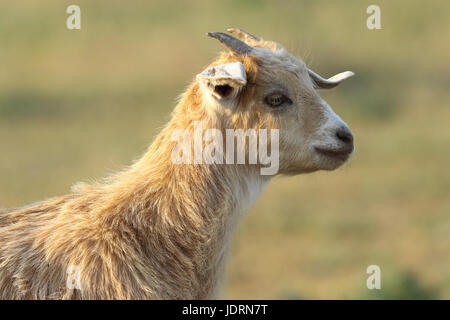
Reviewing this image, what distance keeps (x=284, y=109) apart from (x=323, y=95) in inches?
856

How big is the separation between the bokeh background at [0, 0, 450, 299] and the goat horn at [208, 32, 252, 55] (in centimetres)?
935

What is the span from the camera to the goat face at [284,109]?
9336mm

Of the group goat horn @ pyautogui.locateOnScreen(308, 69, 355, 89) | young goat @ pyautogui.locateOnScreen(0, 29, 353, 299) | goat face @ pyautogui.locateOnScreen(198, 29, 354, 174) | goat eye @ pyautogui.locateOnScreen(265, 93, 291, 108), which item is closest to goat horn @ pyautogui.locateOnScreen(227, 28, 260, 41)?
young goat @ pyautogui.locateOnScreen(0, 29, 353, 299)

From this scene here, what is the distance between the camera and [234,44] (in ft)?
31.0

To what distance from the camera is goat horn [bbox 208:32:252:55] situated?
30.6 feet

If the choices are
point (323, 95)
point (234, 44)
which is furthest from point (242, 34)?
point (323, 95)

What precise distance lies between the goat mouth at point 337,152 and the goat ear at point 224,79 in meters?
1.17

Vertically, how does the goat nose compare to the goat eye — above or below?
below

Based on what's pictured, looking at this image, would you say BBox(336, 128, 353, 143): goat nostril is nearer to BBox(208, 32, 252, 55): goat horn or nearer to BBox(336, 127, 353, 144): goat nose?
BBox(336, 127, 353, 144): goat nose

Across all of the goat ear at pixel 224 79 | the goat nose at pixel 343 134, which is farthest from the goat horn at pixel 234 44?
the goat nose at pixel 343 134

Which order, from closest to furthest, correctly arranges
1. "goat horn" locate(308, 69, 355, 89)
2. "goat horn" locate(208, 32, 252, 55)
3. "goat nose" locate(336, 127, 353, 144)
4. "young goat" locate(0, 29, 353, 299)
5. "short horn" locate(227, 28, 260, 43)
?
1. "young goat" locate(0, 29, 353, 299)
2. "goat horn" locate(208, 32, 252, 55)
3. "goat nose" locate(336, 127, 353, 144)
4. "short horn" locate(227, 28, 260, 43)
5. "goat horn" locate(308, 69, 355, 89)

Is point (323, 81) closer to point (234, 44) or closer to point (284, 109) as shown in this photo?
point (284, 109)

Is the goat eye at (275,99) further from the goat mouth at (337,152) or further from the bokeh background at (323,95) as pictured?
the bokeh background at (323,95)
